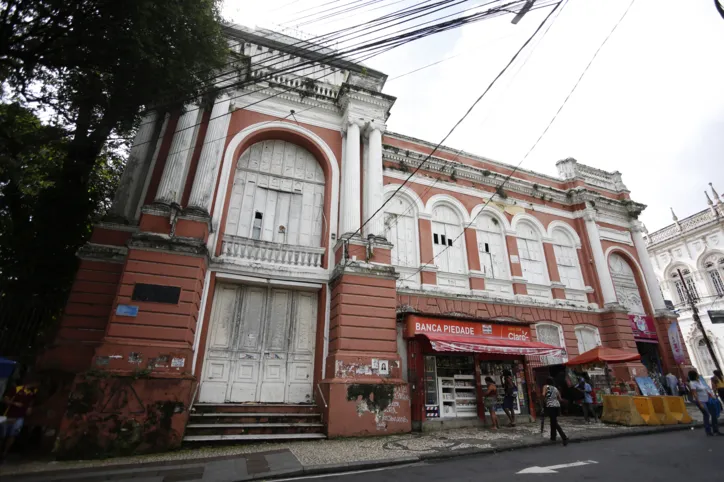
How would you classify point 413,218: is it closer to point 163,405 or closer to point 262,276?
point 262,276

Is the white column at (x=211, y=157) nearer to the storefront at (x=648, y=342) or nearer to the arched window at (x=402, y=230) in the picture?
the arched window at (x=402, y=230)

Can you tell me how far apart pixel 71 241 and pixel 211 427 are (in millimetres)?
6128

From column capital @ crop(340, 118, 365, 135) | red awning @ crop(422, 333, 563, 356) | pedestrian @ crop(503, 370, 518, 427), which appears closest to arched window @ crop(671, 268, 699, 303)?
red awning @ crop(422, 333, 563, 356)

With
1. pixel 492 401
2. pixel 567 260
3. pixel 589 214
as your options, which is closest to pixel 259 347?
pixel 492 401

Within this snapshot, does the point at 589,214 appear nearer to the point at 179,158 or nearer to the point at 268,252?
the point at 268,252

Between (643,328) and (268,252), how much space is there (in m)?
16.5

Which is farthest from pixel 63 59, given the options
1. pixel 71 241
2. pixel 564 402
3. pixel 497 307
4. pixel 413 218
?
pixel 564 402

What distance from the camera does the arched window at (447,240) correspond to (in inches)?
518

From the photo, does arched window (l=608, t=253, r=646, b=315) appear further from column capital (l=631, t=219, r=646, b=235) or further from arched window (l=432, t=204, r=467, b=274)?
arched window (l=432, t=204, r=467, b=274)

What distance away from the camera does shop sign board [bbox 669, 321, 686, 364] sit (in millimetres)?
15409

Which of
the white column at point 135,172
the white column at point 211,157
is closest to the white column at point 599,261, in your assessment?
the white column at point 211,157

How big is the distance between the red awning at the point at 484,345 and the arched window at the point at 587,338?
5313mm

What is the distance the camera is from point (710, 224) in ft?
83.3

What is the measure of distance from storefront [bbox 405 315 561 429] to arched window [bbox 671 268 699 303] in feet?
→ 80.7
